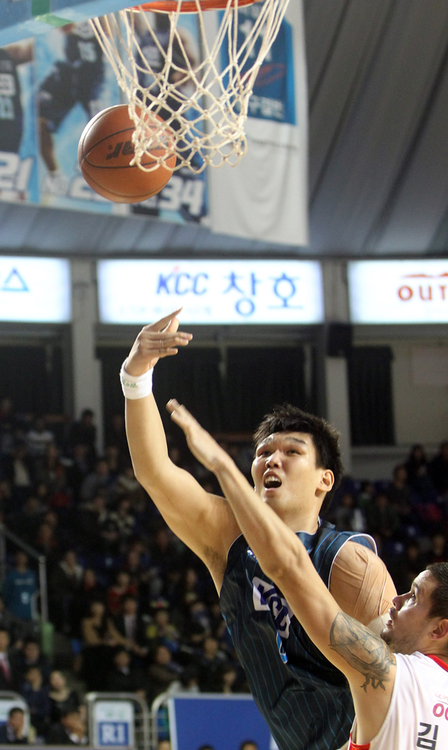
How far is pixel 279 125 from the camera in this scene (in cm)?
1060

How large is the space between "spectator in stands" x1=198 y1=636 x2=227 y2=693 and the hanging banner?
4312 millimetres

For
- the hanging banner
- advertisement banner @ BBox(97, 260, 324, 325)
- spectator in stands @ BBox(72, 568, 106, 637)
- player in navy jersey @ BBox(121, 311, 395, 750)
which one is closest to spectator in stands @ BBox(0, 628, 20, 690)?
spectator in stands @ BBox(72, 568, 106, 637)

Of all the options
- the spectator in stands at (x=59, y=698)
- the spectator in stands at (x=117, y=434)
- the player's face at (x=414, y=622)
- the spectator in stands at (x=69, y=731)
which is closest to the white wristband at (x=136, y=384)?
the player's face at (x=414, y=622)

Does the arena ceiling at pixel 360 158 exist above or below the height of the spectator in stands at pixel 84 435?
above

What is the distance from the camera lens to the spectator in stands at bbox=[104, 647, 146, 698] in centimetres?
843

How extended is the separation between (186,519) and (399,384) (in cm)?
1343

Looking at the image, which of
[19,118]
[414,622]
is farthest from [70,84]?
[414,622]

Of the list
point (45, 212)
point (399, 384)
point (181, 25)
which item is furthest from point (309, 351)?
point (181, 25)

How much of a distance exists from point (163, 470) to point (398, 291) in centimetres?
1209

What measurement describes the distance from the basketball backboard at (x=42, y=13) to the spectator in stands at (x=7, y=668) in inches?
238

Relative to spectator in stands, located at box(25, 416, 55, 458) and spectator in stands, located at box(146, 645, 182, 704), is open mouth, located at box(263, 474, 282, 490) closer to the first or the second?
spectator in stands, located at box(146, 645, 182, 704)

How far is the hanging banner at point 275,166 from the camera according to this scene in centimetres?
1041

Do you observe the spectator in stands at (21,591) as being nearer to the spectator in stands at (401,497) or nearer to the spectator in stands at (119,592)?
the spectator in stands at (119,592)

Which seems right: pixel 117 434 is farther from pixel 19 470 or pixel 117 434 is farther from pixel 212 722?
pixel 212 722
